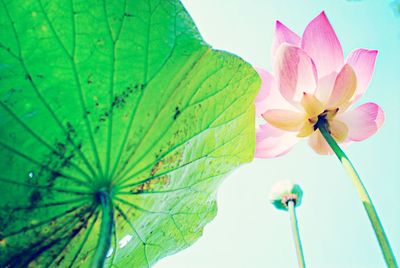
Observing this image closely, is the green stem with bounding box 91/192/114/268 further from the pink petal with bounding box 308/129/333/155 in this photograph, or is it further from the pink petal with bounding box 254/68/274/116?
the pink petal with bounding box 308/129/333/155

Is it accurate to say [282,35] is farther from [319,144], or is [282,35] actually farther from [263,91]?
[319,144]

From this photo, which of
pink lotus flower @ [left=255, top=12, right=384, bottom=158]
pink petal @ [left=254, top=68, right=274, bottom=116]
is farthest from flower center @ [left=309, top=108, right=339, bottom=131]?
pink petal @ [left=254, top=68, right=274, bottom=116]

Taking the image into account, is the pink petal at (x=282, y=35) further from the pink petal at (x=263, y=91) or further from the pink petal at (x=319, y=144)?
the pink petal at (x=319, y=144)

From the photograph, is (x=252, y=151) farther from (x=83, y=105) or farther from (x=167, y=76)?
(x=83, y=105)

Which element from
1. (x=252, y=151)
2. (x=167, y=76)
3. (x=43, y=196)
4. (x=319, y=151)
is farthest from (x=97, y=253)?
(x=319, y=151)

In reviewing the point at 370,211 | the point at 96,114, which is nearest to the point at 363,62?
the point at 370,211

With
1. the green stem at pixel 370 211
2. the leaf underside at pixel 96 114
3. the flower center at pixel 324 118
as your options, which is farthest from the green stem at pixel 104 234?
the flower center at pixel 324 118
